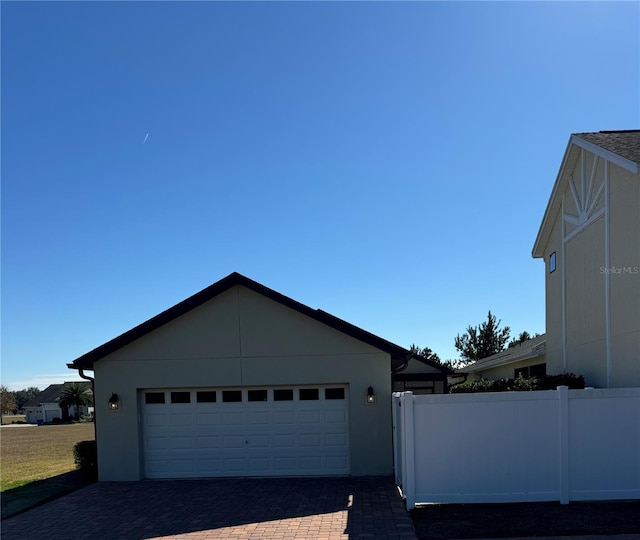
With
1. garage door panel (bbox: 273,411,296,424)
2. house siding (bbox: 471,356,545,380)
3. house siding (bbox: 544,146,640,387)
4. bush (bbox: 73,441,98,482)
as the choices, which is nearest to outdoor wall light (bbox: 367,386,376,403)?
garage door panel (bbox: 273,411,296,424)

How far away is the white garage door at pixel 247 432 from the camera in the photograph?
11766mm

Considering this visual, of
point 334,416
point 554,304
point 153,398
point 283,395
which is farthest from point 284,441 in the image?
point 554,304

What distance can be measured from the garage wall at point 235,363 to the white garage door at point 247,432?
310 mm

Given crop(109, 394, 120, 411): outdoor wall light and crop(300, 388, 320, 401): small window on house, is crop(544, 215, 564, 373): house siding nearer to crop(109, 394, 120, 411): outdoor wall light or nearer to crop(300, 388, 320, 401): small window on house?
crop(300, 388, 320, 401): small window on house

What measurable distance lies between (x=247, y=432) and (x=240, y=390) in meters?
0.99

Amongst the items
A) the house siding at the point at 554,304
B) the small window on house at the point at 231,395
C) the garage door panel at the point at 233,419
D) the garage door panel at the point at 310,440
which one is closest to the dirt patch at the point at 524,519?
the garage door panel at the point at 310,440

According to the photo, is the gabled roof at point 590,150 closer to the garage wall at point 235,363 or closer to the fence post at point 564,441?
the fence post at point 564,441

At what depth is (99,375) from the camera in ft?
39.8

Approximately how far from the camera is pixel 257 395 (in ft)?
39.7

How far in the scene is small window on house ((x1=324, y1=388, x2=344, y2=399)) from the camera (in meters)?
11.9

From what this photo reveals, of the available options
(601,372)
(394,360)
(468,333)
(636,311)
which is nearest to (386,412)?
(394,360)

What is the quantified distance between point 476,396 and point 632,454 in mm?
2659

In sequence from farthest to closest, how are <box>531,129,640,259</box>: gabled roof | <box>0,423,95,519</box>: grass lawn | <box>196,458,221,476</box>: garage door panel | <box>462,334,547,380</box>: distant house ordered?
<box>462,334,547,380</box>: distant house, <box>196,458,221,476</box>: garage door panel, <box>0,423,95,519</box>: grass lawn, <box>531,129,640,259</box>: gabled roof

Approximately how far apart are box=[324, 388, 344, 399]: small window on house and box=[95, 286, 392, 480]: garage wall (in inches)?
11.1
